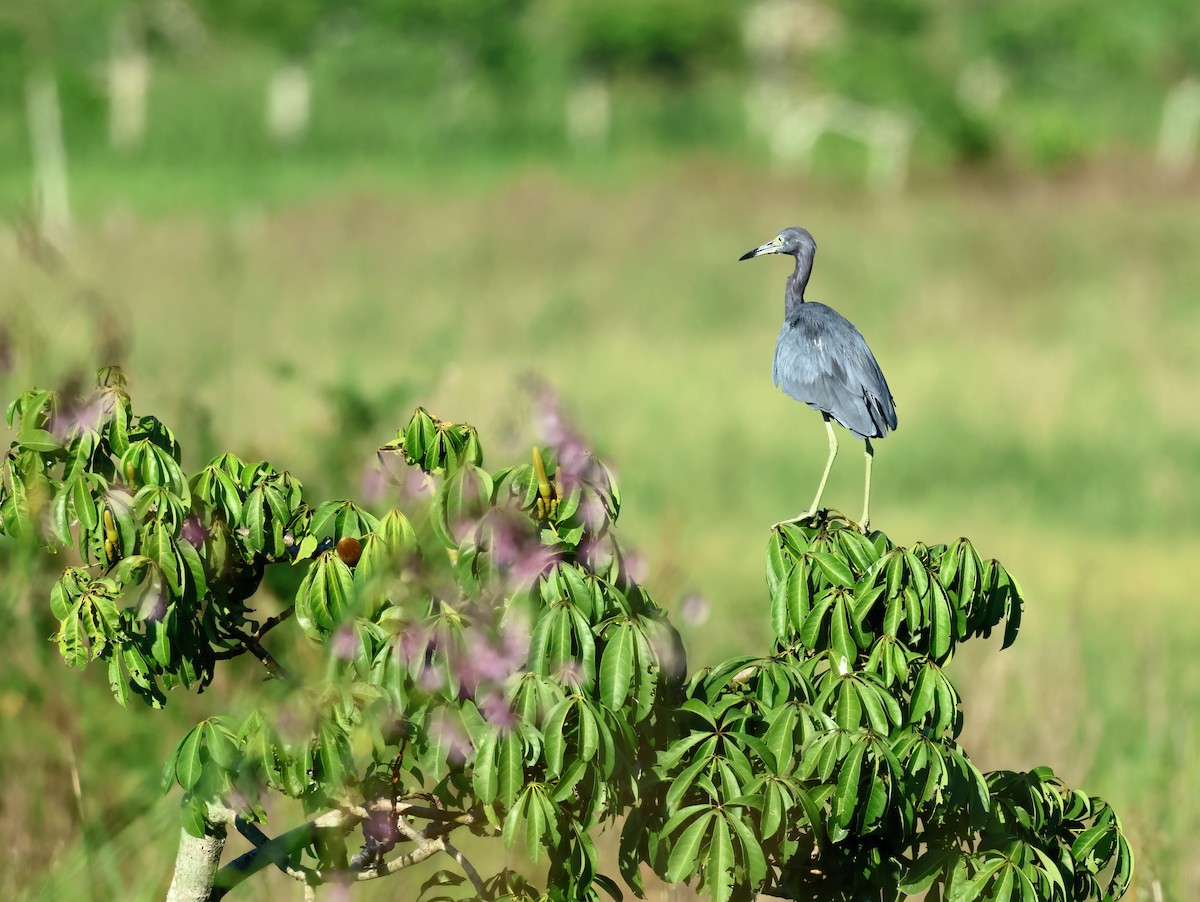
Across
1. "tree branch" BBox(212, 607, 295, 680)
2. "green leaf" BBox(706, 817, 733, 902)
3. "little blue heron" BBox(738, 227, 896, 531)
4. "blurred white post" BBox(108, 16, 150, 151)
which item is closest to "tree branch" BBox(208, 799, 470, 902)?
"tree branch" BBox(212, 607, 295, 680)

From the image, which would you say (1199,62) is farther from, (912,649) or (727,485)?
(912,649)

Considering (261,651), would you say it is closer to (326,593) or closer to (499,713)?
(326,593)

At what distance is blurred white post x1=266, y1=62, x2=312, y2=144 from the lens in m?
32.3

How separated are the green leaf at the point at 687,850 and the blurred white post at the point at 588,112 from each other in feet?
109

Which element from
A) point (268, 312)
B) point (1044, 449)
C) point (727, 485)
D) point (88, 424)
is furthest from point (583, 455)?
point (268, 312)

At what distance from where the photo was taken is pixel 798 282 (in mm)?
2594

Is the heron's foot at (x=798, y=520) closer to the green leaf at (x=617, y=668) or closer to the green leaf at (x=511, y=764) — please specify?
the green leaf at (x=617, y=668)

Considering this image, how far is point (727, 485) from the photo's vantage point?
→ 36.1ft

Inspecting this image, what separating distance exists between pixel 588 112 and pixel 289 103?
282 inches

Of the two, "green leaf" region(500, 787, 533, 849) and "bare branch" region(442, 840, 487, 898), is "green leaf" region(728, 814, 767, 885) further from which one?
"bare branch" region(442, 840, 487, 898)

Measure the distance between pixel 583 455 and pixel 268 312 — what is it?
13.8m

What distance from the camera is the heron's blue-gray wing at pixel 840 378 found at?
2414 mm

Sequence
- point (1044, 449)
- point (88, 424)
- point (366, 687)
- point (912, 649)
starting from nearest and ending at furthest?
point (366, 687) → point (88, 424) → point (912, 649) → point (1044, 449)

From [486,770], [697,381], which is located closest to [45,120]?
[697,381]
